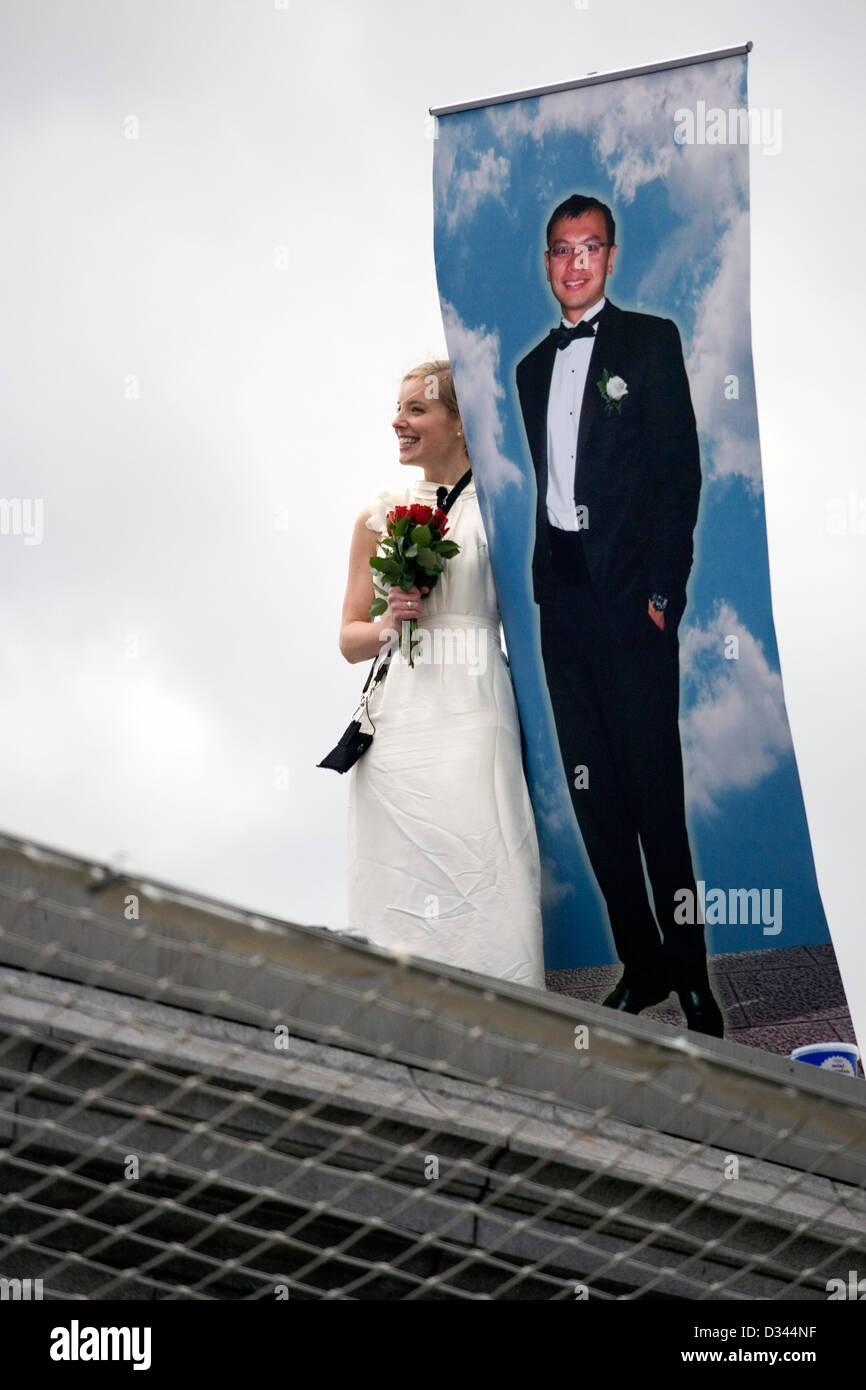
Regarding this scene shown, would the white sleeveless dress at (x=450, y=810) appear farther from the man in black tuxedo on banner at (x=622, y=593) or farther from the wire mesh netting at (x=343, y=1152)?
the wire mesh netting at (x=343, y=1152)

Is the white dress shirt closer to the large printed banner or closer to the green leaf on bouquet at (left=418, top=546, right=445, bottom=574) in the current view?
the large printed banner

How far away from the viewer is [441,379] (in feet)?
17.1

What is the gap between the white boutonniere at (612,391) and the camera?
16.3ft

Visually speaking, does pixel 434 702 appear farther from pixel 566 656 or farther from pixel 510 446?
pixel 510 446

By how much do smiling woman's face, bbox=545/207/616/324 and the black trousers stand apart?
0.80 meters

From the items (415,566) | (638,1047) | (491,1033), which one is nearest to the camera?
(638,1047)

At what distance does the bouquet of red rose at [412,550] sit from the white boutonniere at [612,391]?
680mm

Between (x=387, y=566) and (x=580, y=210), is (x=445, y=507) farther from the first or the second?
(x=580, y=210)

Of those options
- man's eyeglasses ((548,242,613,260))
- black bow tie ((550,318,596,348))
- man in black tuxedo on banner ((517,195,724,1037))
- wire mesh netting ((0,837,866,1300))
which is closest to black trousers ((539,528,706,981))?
man in black tuxedo on banner ((517,195,724,1037))

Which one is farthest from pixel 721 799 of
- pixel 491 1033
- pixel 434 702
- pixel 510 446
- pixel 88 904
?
pixel 88 904

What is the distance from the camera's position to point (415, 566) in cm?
480

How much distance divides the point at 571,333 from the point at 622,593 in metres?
0.90

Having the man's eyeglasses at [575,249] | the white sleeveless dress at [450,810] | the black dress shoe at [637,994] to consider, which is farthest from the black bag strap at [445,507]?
the black dress shoe at [637,994]
